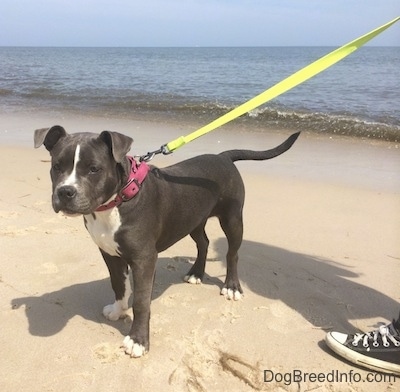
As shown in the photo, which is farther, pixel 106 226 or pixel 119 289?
pixel 119 289

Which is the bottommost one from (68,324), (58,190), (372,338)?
(68,324)

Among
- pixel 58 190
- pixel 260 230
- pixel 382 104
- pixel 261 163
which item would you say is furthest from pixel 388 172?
pixel 382 104

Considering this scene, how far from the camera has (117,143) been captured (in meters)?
2.57

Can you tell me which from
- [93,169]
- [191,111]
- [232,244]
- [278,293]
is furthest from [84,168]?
[191,111]

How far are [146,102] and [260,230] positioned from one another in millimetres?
10024

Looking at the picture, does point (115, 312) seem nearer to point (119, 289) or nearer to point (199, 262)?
point (119, 289)

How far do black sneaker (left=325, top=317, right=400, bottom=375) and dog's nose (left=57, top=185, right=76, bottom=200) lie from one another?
175cm

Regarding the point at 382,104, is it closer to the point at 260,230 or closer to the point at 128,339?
Answer: the point at 260,230

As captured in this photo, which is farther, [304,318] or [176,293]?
[176,293]

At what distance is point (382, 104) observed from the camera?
12.4 m

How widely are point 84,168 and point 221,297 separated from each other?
1.60 metres

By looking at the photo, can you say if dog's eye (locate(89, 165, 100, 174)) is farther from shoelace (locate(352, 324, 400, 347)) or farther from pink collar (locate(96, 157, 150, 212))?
shoelace (locate(352, 324, 400, 347))

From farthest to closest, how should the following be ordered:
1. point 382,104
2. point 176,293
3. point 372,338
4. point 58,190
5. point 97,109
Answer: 1. point 97,109
2. point 382,104
3. point 176,293
4. point 372,338
5. point 58,190

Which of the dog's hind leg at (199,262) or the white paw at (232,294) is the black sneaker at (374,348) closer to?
the white paw at (232,294)
